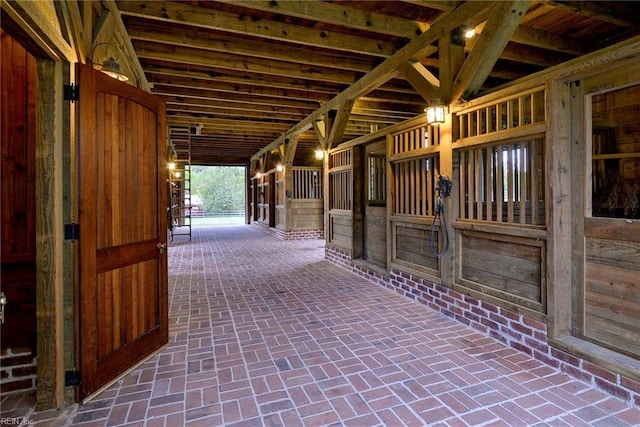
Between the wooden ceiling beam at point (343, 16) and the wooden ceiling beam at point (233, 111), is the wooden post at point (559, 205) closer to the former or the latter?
the wooden ceiling beam at point (343, 16)

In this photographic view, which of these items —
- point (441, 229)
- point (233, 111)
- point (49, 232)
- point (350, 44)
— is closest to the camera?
point (49, 232)

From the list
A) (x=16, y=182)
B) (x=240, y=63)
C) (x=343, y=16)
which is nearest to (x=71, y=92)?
(x=16, y=182)

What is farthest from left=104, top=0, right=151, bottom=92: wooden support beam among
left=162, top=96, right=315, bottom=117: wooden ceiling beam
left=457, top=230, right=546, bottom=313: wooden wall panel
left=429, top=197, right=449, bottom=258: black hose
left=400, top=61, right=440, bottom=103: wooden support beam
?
left=457, top=230, right=546, bottom=313: wooden wall panel

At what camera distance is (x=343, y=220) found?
6.30 meters

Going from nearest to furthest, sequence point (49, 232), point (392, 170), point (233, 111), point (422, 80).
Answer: point (49, 232), point (422, 80), point (392, 170), point (233, 111)

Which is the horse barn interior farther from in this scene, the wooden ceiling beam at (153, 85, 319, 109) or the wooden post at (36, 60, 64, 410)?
the wooden ceiling beam at (153, 85, 319, 109)

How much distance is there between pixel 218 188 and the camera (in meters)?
28.8

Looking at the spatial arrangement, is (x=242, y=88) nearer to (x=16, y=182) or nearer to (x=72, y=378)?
(x=16, y=182)

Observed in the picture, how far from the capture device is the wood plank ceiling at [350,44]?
3361mm

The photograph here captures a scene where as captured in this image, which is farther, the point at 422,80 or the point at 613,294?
the point at 422,80

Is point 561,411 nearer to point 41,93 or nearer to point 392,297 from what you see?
point 392,297

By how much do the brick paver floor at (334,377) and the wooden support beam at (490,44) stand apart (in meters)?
2.34

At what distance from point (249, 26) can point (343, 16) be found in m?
1.07

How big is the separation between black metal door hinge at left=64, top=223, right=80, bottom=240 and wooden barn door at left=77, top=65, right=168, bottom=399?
0.08 ft
